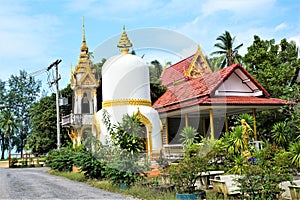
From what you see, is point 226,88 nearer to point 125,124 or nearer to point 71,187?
point 125,124

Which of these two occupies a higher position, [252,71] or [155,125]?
[252,71]

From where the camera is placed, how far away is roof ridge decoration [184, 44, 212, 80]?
24.6 m

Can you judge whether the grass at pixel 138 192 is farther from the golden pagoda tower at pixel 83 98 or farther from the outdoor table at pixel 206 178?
the golden pagoda tower at pixel 83 98

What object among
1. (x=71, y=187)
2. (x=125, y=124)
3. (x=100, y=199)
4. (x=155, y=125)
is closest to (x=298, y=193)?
(x=100, y=199)

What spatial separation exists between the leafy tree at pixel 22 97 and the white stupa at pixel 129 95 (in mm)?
35764

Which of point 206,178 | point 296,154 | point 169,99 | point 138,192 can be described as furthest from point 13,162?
point 296,154

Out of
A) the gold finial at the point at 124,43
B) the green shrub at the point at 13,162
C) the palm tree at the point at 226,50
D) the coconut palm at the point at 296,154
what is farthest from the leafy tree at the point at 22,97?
the coconut palm at the point at 296,154

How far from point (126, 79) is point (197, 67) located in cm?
921

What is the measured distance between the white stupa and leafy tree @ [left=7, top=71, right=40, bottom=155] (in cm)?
3576

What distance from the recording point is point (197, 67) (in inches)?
1007

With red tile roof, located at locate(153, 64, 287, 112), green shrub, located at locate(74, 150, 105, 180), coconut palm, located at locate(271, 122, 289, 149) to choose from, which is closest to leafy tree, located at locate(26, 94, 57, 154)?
red tile roof, located at locate(153, 64, 287, 112)

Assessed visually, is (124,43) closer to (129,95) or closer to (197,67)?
(129,95)

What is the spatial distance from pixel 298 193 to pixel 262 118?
15130mm

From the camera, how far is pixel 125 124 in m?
12.6
